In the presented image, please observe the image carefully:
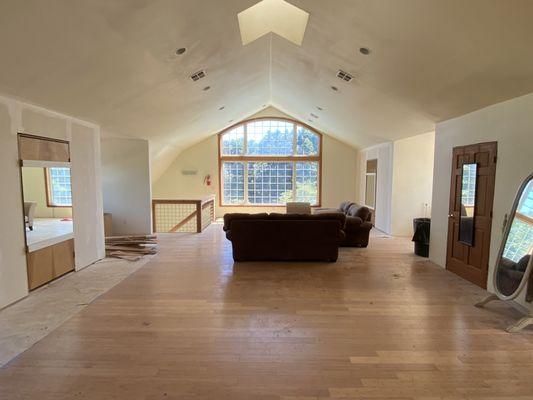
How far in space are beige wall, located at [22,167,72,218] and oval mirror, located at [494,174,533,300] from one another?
5.49m

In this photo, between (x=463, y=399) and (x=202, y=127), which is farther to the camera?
(x=202, y=127)

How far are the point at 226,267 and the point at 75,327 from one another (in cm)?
239

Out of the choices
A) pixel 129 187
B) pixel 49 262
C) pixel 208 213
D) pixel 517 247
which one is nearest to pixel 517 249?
pixel 517 247

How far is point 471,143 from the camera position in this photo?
446cm

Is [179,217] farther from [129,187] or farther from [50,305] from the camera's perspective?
→ [50,305]

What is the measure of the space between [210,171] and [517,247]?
9.07 m

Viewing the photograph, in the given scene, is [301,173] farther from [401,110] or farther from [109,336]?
[109,336]

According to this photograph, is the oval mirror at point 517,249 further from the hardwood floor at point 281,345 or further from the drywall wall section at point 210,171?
the drywall wall section at point 210,171

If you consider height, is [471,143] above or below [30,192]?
above

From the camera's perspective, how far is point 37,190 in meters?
4.14

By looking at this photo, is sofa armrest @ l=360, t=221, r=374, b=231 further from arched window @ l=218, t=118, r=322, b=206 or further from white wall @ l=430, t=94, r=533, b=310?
arched window @ l=218, t=118, r=322, b=206

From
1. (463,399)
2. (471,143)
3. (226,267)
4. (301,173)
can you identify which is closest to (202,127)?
(301,173)

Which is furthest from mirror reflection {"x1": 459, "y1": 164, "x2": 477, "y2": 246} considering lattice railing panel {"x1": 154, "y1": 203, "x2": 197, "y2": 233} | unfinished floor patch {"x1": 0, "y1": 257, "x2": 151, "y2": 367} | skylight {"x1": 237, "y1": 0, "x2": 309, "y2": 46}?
lattice railing panel {"x1": 154, "y1": 203, "x2": 197, "y2": 233}

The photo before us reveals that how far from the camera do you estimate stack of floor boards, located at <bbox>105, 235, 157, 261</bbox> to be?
581 centimetres
